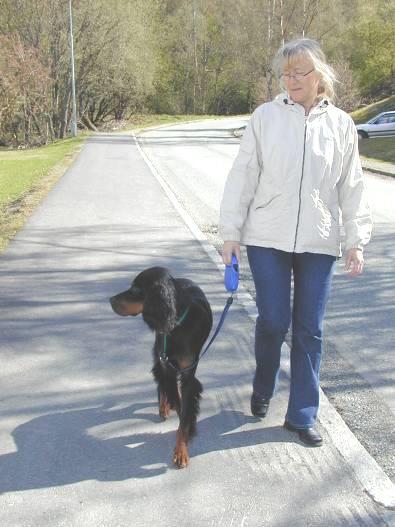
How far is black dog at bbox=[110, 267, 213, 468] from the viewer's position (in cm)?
313

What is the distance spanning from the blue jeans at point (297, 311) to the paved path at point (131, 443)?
0.26 metres

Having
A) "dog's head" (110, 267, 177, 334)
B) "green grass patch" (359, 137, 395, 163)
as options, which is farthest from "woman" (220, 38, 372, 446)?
"green grass patch" (359, 137, 395, 163)

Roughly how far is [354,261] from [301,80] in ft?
3.31

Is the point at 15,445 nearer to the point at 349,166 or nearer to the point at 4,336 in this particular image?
the point at 4,336

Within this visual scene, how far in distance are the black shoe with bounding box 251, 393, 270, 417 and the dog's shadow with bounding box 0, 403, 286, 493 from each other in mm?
77

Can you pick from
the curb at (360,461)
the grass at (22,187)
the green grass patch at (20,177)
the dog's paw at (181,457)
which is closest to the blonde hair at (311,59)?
the curb at (360,461)

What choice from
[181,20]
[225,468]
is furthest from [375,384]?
[181,20]

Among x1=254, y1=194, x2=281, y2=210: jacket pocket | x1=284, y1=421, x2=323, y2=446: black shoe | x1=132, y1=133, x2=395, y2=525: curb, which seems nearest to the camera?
x1=132, y1=133, x2=395, y2=525: curb

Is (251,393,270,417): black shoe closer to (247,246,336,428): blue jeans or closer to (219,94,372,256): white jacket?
(247,246,336,428): blue jeans

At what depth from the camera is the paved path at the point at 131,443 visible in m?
2.87

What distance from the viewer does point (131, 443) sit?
3502 mm

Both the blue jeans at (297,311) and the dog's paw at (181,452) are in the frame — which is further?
the blue jeans at (297,311)

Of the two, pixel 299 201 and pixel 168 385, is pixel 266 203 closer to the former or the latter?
pixel 299 201

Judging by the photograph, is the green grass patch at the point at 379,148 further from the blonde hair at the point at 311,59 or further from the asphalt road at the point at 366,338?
the blonde hair at the point at 311,59
